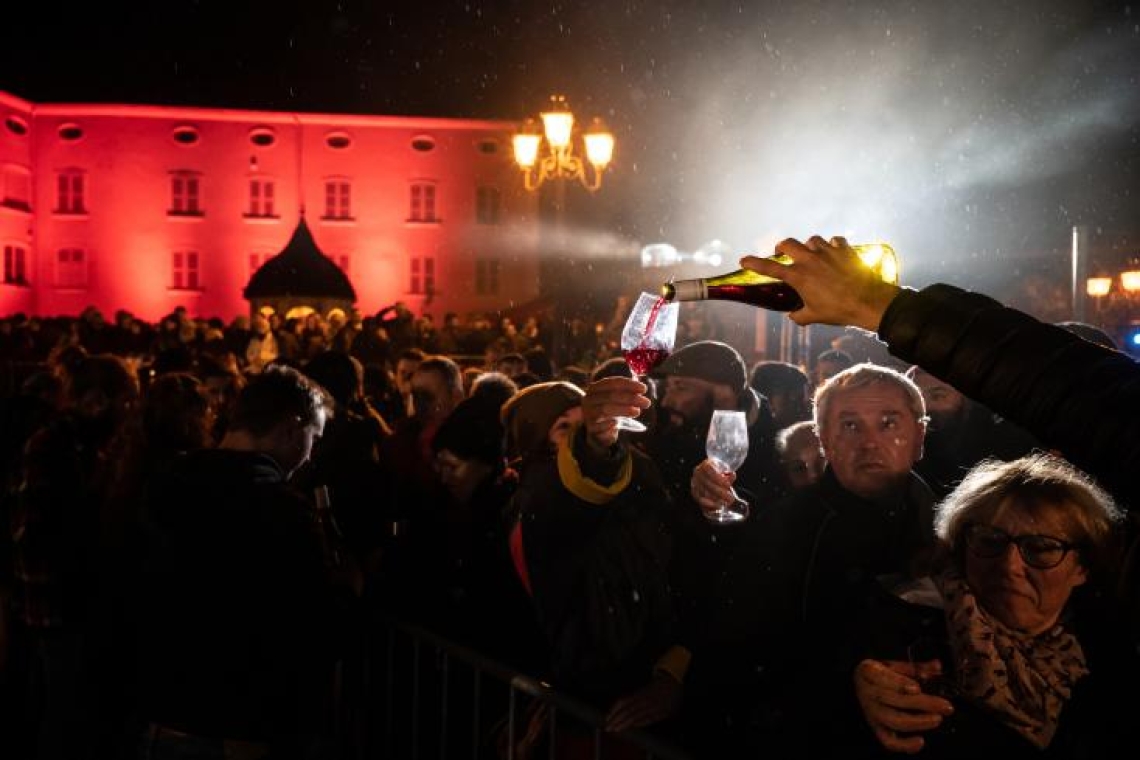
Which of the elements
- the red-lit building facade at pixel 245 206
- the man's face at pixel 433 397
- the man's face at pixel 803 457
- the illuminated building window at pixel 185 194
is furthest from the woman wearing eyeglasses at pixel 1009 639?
the illuminated building window at pixel 185 194

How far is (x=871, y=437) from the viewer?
347 centimetres

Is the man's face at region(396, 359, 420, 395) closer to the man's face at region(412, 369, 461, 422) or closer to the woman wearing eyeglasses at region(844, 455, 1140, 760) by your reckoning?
the man's face at region(412, 369, 461, 422)

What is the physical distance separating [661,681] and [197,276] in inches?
1994

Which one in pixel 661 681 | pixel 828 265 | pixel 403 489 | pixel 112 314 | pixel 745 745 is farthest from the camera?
pixel 112 314

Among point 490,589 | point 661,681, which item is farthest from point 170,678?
point 661,681

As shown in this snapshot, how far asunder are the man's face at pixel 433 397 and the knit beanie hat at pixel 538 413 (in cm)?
258

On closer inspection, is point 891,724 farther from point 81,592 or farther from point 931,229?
point 931,229

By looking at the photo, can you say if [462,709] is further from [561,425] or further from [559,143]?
[559,143]

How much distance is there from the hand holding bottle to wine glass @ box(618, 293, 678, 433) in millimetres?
1334

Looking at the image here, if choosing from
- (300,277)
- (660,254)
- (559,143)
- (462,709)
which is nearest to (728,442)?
(462,709)

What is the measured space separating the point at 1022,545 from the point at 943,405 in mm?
3057

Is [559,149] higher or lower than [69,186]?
lower

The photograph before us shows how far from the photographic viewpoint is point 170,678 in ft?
11.6

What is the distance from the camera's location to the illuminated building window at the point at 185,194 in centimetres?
5084
